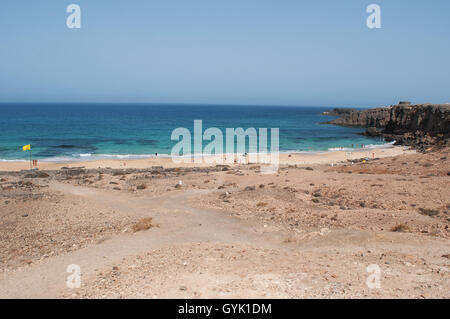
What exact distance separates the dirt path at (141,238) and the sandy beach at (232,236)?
0.15ft

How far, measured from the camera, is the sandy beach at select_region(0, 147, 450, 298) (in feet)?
31.2

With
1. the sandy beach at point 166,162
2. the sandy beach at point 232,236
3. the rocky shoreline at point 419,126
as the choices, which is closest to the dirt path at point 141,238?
the sandy beach at point 232,236

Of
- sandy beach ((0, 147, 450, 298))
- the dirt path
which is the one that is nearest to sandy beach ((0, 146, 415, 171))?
sandy beach ((0, 147, 450, 298))

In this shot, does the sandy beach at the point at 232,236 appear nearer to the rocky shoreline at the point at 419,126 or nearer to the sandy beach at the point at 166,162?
the sandy beach at the point at 166,162

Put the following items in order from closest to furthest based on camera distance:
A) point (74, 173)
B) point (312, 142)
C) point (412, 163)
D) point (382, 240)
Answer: point (382, 240)
point (412, 163)
point (74, 173)
point (312, 142)

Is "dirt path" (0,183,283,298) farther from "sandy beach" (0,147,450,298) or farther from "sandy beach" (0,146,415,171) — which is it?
"sandy beach" (0,146,415,171)

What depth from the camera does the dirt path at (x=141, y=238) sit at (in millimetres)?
10633

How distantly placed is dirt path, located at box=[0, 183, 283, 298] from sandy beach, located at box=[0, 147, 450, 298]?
47 mm

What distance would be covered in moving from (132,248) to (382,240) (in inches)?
366

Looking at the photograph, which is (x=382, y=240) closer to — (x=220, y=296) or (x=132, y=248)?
(x=220, y=296)

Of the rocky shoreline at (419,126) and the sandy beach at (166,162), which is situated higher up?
the rocky shoreline at (419,126)

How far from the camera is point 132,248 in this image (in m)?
13.3

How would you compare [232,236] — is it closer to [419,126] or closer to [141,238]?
[141,238]

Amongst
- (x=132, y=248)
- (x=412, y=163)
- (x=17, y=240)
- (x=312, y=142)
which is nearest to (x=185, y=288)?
A: (x=132, y=248)
